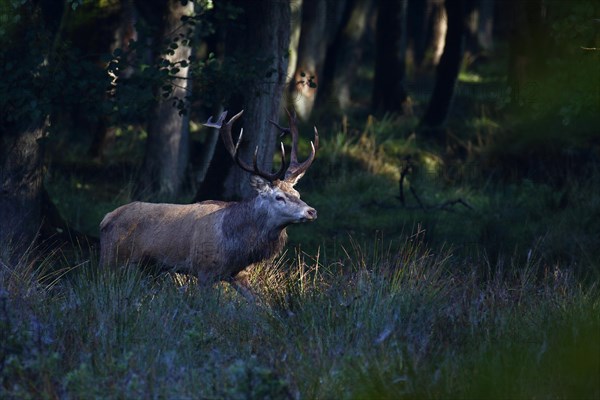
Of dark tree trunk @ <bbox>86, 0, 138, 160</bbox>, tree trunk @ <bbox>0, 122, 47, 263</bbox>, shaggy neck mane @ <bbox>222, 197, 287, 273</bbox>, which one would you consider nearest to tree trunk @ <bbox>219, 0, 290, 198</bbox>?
tree trunk @ <bbox>0, 122, 47, 263</bbox>

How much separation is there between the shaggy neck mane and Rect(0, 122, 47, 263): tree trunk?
2.79 metres

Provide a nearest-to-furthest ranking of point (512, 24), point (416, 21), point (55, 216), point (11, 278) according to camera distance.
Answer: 1. point (11, 278)
2. point (55, 216)
3. point (512, 24)
4. point (416, 21)

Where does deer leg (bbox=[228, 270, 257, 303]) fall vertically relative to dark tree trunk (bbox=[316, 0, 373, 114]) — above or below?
below

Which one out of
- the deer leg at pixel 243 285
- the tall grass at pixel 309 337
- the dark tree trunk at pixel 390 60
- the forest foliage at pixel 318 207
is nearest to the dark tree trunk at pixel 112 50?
the forest foliage at pixel 318 207

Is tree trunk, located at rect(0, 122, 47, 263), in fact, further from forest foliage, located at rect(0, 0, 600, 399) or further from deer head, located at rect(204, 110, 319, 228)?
deer head, located at rect(204, 110, 319, 228)

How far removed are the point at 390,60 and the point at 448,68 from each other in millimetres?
1714

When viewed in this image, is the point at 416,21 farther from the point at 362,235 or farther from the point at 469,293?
the point at 469,293

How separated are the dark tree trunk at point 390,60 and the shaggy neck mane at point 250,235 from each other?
12.5 metres

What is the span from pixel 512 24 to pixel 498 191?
3430mm

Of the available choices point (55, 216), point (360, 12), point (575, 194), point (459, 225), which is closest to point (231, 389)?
point (55, 216)

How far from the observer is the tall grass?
22.9ft

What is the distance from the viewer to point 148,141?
16.9m

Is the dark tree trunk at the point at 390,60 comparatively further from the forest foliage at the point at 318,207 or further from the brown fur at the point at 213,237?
the brown fur at the point at 213,237

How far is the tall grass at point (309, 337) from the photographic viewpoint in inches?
275
